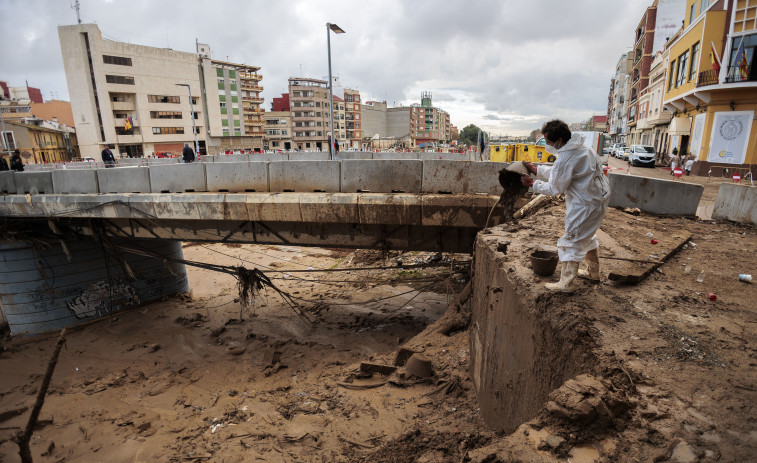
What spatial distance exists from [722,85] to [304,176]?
21.7 meters

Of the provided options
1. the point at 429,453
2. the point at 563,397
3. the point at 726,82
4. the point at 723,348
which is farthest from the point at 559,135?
the point at 726,82

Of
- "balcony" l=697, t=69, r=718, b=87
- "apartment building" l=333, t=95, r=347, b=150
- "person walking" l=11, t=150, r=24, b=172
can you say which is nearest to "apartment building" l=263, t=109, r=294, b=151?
"apartment building" l=333, t=95, r=347, b=150

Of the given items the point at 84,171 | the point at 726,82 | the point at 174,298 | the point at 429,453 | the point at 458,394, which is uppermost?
the point at 726,82

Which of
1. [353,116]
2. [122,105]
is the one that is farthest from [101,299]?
[353,116]

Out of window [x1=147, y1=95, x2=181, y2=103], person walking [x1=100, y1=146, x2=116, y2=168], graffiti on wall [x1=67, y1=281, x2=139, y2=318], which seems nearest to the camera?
graffiti on wall [x1=67, y1=281, x2=139, y2=318]

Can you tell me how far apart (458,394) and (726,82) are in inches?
893

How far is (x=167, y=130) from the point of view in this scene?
4562cm

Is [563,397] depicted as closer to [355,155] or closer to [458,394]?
[458,394]

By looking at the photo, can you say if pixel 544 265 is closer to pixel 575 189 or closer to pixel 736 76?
pixel 575 189

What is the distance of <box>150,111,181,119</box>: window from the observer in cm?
4444

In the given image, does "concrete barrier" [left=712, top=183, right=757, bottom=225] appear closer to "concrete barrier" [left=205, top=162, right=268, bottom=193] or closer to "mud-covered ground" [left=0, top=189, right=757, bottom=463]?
"mud-covered ground" [left=0, top=189, right=757, bottom=463]

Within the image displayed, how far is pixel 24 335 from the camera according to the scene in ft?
34.7

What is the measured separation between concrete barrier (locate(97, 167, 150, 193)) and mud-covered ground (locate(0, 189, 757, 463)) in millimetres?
4202

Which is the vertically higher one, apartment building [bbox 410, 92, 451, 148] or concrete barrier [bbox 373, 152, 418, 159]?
apartment building [bbox 410, 92, 451, 148]
